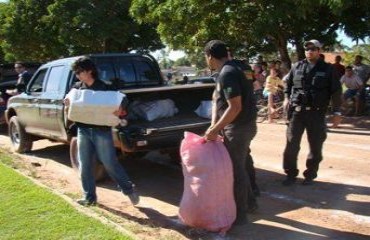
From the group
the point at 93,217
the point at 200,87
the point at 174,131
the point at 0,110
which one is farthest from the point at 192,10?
the point at 93,217

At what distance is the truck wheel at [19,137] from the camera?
970cm

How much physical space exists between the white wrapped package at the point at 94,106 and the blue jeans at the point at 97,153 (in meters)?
0.15

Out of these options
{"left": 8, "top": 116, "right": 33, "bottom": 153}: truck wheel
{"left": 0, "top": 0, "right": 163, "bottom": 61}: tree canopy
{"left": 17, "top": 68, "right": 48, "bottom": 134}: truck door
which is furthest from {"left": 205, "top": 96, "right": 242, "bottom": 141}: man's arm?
{"left": 0, "top": 0, "right": 163, "bottom": 61}: tree canopy

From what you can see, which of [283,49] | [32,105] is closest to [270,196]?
[32,105]

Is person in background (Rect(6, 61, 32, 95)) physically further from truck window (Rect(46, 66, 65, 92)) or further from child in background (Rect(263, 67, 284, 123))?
child in background (Rect(263, 67, 284, 123))

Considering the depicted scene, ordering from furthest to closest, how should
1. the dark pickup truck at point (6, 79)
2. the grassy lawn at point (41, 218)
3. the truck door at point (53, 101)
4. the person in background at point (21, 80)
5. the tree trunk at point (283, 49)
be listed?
the tree trunk at point (283, 49) < the dark pickup truck at point (6, 79) < the person in background at point (21, 80) < the truck door at point (53, 101) < the grassy lawn at point (41, 218)

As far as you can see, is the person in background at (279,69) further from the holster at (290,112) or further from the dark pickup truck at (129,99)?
the holster at (290,112)

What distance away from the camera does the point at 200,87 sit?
7.47 m

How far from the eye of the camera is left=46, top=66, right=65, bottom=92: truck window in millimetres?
8148

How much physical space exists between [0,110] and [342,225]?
32.4ft

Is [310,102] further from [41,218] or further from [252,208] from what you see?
[41,218]

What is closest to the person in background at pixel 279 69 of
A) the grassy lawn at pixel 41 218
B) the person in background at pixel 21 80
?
the person in background at pixel 21 80

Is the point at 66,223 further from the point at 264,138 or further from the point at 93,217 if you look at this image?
the point at 264,138

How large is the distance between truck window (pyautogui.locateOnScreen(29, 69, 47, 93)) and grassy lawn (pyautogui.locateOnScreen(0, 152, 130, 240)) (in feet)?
8.28
